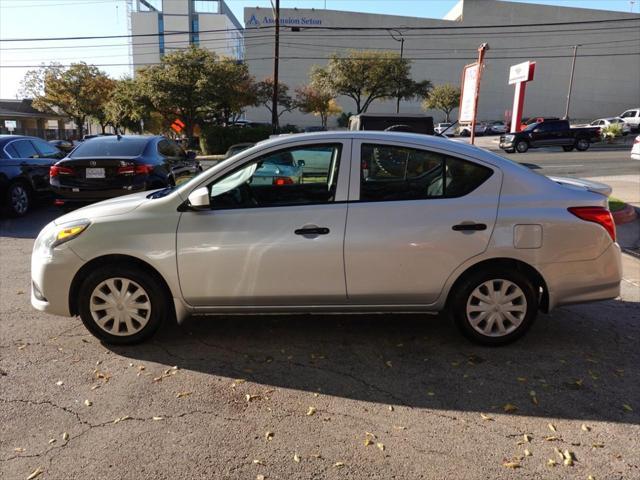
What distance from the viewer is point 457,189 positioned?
12.3 feet

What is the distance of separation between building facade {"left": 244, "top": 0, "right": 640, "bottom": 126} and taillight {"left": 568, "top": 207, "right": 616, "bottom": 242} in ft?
221

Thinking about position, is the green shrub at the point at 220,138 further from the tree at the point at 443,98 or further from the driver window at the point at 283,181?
the tree at the point at 443,98

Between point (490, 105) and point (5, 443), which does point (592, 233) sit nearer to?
point (5, 443)

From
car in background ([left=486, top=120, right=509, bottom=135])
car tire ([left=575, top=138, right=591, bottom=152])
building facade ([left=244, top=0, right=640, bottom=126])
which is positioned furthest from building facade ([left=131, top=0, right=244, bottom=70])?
car tire ([left=575, top=138, right=591, bottom=152])

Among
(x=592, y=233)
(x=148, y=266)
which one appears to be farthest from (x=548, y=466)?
(x=148, y=266)

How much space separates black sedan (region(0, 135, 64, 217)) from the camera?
30.0ft

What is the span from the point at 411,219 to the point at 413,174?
37 centimetres

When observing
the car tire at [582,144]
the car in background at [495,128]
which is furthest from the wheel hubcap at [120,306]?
the car in background at [495,128]

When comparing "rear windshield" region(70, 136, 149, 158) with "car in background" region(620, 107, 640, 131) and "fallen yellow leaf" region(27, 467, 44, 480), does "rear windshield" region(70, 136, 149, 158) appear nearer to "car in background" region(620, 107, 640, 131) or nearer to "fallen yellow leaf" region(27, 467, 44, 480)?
"fallen yellow leaf" region(27, 467, 44, 480)

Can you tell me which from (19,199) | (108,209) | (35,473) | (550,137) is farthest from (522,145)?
(35,473)

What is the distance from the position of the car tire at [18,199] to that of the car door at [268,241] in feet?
24.1

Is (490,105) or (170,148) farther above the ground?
(490,105)

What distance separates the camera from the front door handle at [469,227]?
367 cm

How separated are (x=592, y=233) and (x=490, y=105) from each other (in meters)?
77.0
